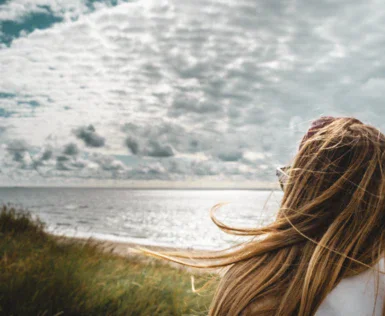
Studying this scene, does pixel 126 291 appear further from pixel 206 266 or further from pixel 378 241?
pixel 378 241

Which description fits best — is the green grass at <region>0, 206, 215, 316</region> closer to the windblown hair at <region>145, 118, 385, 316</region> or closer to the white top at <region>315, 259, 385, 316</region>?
the windblown hair at <region>145, 118, 385, 316</region>

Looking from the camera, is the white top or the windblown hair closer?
the white top

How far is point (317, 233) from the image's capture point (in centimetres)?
147

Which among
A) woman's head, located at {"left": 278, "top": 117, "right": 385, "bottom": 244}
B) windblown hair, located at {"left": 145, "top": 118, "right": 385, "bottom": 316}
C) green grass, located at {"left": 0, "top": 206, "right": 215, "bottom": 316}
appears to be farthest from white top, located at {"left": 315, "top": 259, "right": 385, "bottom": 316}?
green grass, located at {"left": 0, "top": 206, "right": 215, "bottom": 316}

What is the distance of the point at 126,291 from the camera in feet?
16.4

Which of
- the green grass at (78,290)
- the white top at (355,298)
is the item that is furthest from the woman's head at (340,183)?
the green grass at (78,290)

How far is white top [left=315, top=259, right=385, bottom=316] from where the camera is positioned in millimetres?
1229

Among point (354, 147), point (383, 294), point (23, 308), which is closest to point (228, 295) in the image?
point (383, 294)

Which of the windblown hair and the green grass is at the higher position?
the windblown hair

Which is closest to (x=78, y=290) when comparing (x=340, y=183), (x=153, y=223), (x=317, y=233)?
(x=317, y=233)

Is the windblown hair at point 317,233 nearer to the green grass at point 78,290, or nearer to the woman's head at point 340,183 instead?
the woman's head at point 340,183

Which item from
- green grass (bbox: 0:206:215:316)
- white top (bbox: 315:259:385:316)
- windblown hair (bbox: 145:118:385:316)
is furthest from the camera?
green grass (bbox: 0:206:215:316)

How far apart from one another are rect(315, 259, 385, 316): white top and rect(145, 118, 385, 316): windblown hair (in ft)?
0.07

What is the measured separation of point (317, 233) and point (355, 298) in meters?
0.28
